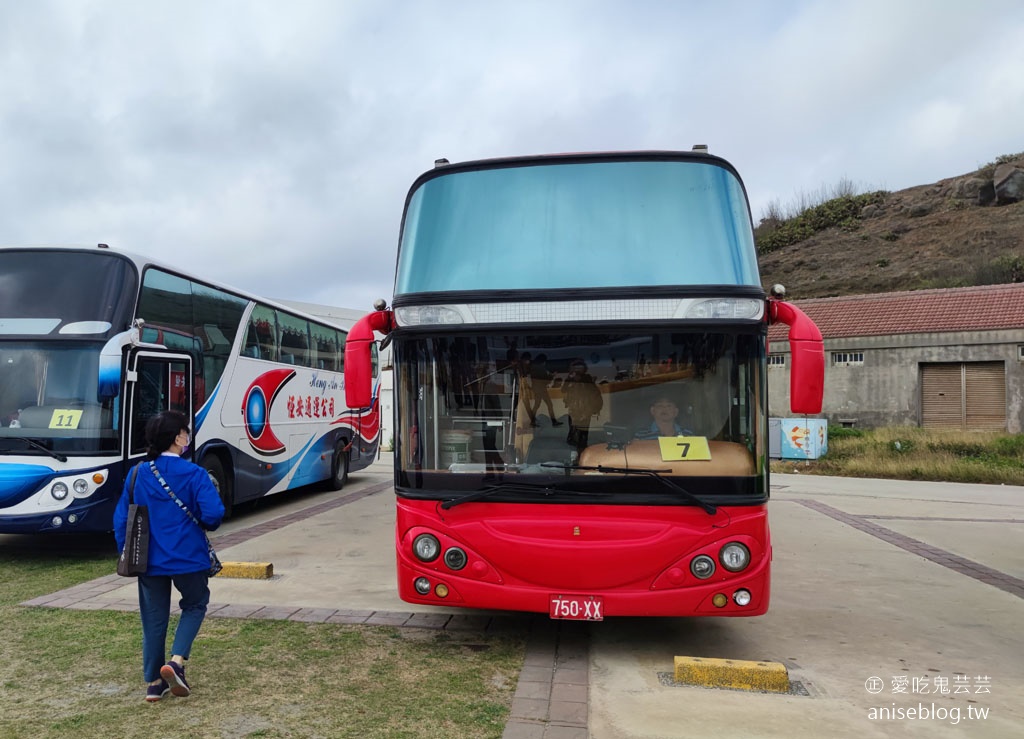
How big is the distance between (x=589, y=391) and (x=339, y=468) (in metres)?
11.3

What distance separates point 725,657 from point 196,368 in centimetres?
720

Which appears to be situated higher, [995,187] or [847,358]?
[995,187]

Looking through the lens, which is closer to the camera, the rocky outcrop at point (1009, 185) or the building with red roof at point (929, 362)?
the building with red roof at point (929, 362)

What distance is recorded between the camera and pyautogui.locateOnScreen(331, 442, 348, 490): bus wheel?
49.2ft

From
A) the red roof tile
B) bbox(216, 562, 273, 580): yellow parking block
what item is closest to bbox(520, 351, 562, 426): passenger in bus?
bbox(216, 562, 273, 580): yellow parking block

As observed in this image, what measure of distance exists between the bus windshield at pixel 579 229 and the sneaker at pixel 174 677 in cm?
256

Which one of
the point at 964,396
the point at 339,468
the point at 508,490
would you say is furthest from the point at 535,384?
the point at 964,396

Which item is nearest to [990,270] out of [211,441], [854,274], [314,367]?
[854,274]

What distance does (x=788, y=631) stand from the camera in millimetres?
5902

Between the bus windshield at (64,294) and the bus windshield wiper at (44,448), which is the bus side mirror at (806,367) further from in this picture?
the bus windshield wiper at (44,448)

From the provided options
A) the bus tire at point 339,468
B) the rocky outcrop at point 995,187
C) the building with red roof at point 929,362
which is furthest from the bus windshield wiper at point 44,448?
the rocky outcrop at point 995,187

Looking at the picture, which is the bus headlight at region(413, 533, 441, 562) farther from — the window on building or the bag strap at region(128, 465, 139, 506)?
the window on building

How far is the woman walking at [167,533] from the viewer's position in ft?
13.3

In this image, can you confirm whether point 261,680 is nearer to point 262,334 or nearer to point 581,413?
point 581,413
